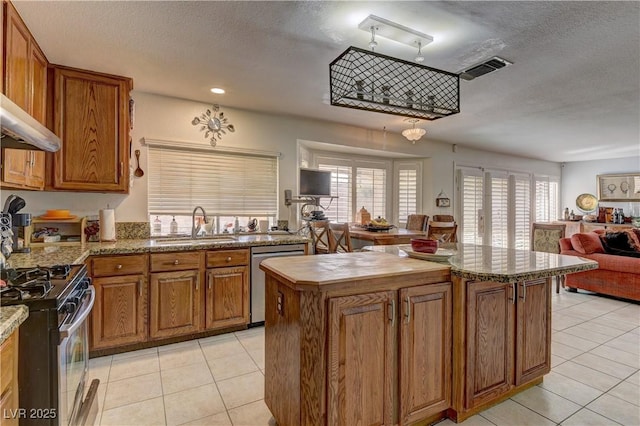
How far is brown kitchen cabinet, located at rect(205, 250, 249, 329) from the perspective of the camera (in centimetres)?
308

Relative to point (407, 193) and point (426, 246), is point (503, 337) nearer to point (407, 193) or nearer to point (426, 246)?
point (426, 246)

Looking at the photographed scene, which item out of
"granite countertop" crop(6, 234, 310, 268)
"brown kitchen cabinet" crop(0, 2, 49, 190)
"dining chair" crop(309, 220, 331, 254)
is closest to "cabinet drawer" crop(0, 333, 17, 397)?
"granite countertop" crop(6, 234, 310, 268)

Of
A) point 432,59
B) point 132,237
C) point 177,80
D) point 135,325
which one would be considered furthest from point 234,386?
point 432,59

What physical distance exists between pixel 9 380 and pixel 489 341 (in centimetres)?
225

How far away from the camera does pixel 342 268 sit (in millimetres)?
1771

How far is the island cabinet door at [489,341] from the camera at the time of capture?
1862mm

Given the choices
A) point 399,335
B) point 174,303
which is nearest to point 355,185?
point 174,303

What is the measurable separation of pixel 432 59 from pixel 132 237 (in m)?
3.33

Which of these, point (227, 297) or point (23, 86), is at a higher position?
point (23, 86)

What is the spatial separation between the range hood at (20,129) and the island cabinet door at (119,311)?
1411 millimetres

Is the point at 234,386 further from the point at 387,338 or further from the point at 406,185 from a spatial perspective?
the point at 406,185

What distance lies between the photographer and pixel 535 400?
213cm

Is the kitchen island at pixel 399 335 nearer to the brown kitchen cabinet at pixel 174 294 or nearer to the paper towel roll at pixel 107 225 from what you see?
the brown kitchen cabinet at pixel 174 294

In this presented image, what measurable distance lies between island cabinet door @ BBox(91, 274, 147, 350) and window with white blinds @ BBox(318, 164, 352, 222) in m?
3.01
